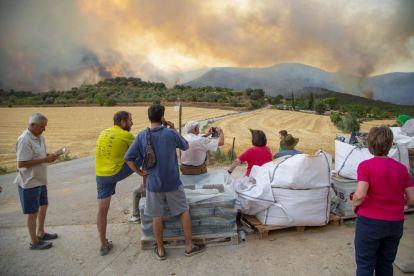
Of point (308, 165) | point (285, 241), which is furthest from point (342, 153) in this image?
point (285, 241)

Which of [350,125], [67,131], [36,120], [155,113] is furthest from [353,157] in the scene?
[350,125]

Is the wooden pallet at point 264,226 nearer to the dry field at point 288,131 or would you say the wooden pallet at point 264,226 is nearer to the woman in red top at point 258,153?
the woman in red top at point 258,153

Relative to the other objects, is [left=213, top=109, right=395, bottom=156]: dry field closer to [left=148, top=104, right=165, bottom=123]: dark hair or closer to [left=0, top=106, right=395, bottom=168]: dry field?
[left=0, top=106, right=395, bottom=168]: dry field

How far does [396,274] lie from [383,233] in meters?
1.06

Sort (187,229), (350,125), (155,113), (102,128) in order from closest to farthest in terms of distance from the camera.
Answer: (155,113), (187,229), (102,128), (350,125)

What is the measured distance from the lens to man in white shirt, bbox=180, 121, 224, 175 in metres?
3.50

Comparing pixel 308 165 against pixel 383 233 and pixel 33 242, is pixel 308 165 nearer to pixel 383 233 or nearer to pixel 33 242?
pixel 383 233

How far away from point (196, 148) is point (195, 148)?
16mm

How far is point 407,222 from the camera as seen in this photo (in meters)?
3.46

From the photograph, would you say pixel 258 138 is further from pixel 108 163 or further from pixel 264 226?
pixel 108 163

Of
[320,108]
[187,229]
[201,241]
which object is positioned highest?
[320,108]

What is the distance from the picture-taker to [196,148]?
146 inches

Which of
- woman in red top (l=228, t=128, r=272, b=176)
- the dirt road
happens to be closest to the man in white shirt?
woman in red top (l=228, t=128, r=272, b=176)

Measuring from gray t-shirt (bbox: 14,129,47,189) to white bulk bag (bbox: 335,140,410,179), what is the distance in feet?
14.1
